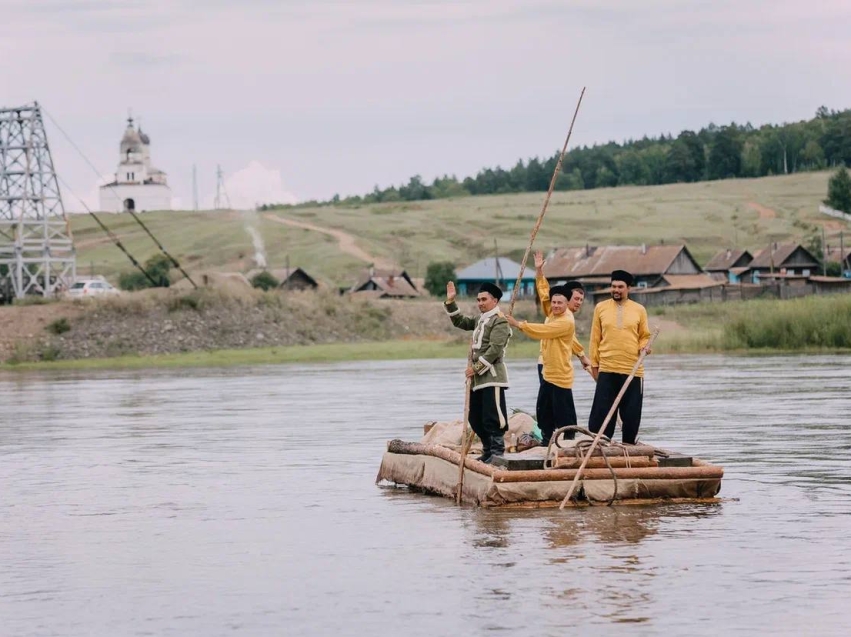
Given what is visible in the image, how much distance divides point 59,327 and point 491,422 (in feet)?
173

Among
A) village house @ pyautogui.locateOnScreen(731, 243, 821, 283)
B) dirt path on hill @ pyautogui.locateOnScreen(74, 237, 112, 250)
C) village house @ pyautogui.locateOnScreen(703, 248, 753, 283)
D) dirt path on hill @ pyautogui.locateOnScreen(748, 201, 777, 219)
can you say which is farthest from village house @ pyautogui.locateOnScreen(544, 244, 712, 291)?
dirt path on hill @ pyautogui.locateOnScreen(74, 237, 112, 250)

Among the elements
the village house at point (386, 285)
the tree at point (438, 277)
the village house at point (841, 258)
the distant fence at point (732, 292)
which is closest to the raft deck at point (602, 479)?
the distant fence at point (732, 292)

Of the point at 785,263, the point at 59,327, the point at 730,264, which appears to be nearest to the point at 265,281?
the point at 785,263

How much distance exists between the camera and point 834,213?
515 ft

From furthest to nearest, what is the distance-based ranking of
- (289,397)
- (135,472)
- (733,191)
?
(733,191) < (289,397) < (135,472)

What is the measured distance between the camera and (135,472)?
62.4 feet

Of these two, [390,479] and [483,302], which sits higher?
[483,302]

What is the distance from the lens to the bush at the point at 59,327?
65.6m

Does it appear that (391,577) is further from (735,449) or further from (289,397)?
(289,397)

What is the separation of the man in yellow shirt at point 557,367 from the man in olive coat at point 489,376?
440mm

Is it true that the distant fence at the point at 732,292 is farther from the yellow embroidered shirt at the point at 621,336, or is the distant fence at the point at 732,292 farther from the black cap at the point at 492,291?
the black cap at the point at 492,291

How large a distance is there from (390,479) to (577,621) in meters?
7.19

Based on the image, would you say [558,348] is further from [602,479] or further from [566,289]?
[602,479]

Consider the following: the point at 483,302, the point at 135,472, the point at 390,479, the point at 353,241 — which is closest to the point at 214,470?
the point at 135,472
